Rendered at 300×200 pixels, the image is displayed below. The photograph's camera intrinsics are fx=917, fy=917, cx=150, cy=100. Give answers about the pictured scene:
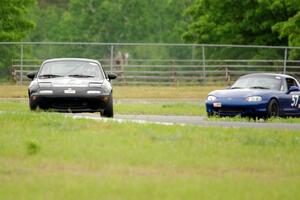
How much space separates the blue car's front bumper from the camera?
2303 cm

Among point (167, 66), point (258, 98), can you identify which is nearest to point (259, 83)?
point (258, 98)

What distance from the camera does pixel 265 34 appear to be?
54.2 m

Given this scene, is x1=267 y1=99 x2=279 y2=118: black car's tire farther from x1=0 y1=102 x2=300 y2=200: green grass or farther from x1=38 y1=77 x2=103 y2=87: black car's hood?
x1=0 y1=102 x2=300 y2=200: green grass

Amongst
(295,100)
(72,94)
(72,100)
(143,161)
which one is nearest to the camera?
(143,161)

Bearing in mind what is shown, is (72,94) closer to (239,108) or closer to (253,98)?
(239,108)

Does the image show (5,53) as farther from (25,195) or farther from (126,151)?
(25,195)

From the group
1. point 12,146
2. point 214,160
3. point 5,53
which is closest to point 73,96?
point 12,146

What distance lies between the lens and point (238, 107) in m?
23.1

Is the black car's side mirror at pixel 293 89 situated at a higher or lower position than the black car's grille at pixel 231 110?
higher

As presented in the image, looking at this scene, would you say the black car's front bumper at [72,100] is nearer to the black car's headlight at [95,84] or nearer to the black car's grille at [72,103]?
the black car's grille at [72,103]

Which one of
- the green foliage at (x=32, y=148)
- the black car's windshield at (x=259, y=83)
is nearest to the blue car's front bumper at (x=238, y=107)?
the black car's windshield at (x=259, y=83)

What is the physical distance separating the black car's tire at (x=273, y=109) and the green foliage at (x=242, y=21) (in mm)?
25132

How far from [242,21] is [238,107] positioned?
32104mm

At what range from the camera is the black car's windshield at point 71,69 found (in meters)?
22.2
